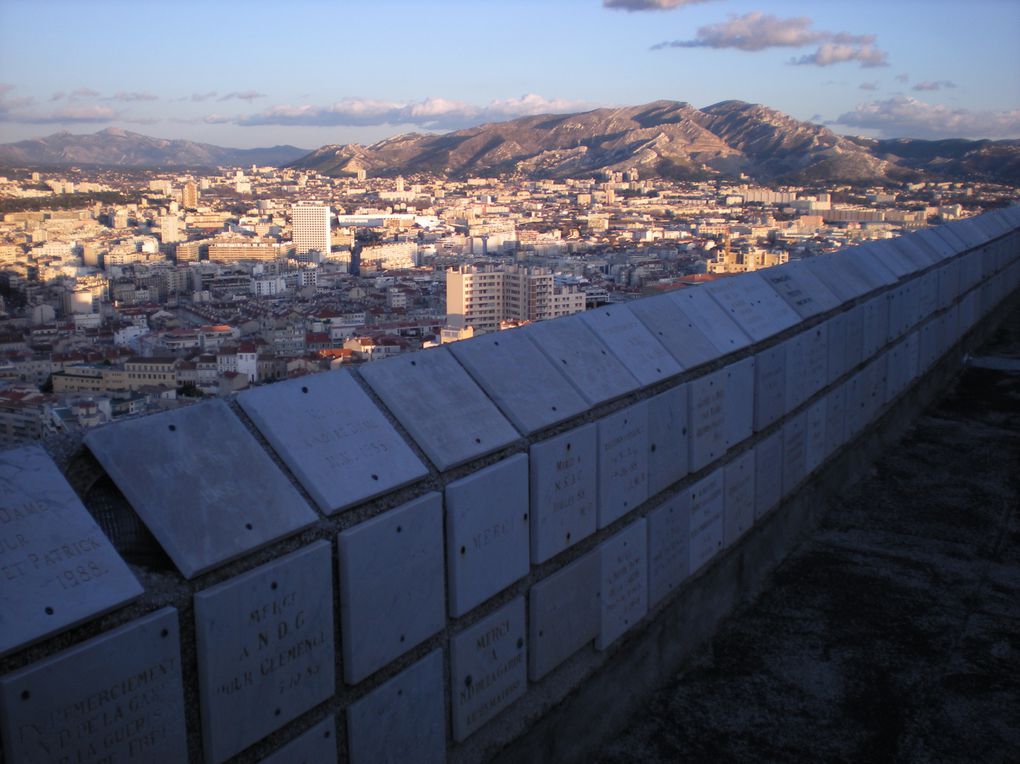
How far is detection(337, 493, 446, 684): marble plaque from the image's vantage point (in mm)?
1286

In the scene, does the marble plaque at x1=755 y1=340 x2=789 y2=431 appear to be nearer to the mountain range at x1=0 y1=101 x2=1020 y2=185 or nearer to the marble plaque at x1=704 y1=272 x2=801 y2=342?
the marble plaque at x1=704 y1=272 x2=801 y2=342

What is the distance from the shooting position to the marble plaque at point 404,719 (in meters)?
1.30

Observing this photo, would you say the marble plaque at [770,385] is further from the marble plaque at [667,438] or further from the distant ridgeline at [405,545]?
the marble plaque at [667,438]

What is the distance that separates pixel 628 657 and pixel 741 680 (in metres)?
0.22

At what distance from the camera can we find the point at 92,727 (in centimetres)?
99

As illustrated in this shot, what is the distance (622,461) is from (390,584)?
0.61 metres

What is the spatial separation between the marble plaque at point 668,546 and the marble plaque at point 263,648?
827mm

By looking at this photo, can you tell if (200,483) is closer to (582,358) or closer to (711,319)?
(582,358)

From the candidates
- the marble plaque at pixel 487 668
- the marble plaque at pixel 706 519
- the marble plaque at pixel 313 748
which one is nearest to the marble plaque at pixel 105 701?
the marble plaque at pixel 313 748

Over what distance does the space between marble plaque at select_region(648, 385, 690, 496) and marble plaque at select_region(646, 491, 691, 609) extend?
43mm

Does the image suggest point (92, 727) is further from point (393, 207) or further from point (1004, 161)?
point (393, 207)

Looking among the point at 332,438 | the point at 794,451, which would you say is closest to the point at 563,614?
the point at 332,438

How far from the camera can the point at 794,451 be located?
259cm

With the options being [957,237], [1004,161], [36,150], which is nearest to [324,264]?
[36,150]
